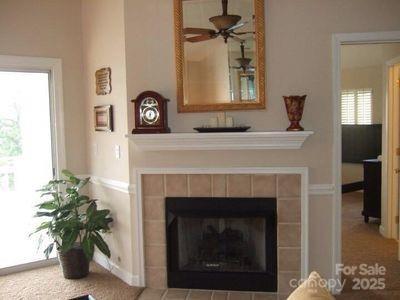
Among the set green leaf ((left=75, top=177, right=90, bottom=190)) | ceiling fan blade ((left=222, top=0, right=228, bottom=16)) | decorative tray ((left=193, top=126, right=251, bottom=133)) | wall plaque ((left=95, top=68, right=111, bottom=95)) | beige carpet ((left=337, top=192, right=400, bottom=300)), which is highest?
ceiling fan blade ((left=222, top=0, right=228, bottom=16))

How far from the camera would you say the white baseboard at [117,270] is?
3.43 m

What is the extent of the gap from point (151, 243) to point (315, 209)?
4.49 feet

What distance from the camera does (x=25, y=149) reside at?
3910 mm

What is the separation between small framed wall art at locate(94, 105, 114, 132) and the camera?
3.57m

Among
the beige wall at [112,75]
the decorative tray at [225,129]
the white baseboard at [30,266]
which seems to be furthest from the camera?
the white baseboard at [30,266]

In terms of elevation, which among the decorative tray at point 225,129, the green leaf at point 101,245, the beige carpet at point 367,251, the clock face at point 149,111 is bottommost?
the beige carpet at point 367,251

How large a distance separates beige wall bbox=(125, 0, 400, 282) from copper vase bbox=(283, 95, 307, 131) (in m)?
0.13

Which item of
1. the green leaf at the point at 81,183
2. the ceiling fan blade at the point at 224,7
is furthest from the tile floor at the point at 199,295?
the ceiling fan blade at the point at 224,7

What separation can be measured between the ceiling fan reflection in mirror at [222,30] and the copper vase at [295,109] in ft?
2.05

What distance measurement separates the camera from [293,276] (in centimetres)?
317

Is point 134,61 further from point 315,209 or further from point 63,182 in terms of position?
point 315,209

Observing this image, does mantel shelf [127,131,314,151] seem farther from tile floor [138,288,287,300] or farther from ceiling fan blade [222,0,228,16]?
tile floor [138,288,287,300]

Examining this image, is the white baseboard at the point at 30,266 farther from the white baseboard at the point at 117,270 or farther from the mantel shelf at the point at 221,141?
the mantel shelf at the point at 221,141

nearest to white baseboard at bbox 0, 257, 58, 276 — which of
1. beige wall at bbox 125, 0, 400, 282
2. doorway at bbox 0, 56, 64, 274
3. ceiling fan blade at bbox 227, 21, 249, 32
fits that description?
doorway at bbox 0, 56, 64, 274
